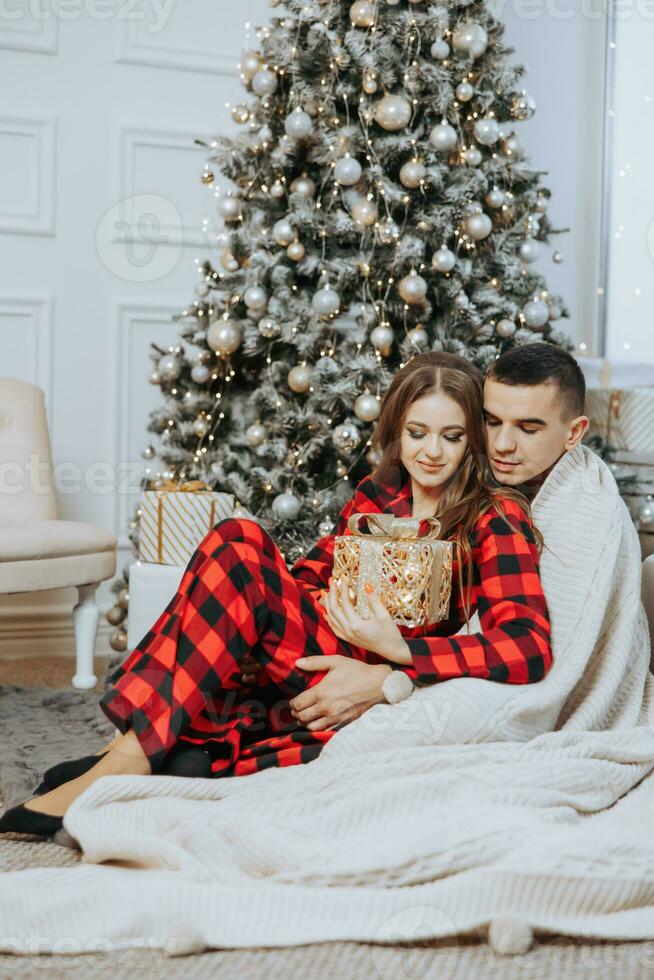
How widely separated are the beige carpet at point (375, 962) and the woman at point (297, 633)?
0.34 meters

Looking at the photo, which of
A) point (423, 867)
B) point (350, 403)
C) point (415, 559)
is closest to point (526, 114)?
point (350, 403)

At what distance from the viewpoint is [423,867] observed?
1186mm

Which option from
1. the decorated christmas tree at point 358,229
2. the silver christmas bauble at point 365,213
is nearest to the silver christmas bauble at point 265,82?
the decorated christmas tree at point 358,229

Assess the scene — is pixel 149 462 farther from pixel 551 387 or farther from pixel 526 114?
pixel 551 387

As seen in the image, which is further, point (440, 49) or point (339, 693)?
point (440, 49)

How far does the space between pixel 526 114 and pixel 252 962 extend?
1.95m

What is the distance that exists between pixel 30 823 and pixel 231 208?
61.1 inches

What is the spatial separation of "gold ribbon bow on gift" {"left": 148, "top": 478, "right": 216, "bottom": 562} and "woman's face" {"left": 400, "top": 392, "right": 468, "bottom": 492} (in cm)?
74

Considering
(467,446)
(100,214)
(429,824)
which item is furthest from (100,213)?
(429,824)

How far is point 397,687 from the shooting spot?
1.46m

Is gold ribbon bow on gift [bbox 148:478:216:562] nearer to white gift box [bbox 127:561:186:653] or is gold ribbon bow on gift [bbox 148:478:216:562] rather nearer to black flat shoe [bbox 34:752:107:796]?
white gift box [bbox 127:561:186:653]

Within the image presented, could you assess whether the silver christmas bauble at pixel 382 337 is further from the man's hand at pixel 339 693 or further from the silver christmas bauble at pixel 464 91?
the man's hand at pixel 339 693

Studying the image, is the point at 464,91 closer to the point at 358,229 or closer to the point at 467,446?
the point at 358,229

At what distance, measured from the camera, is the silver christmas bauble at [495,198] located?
234 centimetres
